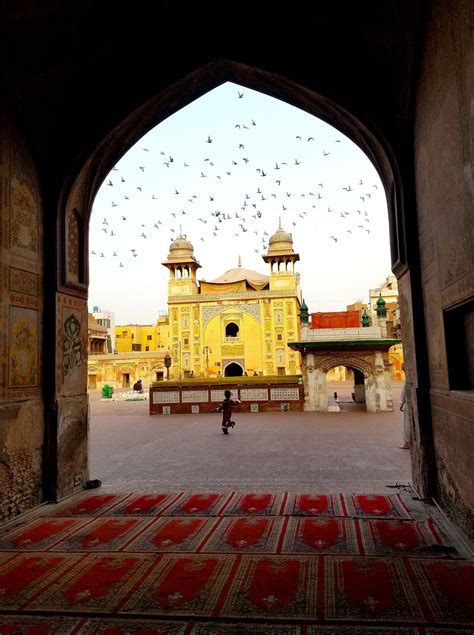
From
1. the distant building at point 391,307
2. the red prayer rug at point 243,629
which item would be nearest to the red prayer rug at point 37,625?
the red prayer rug at point 243,629

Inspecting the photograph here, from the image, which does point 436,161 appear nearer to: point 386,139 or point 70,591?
point 386,139

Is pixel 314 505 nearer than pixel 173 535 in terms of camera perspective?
No

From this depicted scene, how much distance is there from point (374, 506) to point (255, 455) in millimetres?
4158

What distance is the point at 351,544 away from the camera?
441 centimetres

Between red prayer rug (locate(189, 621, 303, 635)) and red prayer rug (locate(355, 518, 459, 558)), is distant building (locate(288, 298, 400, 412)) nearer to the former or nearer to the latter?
red prayer rug (locate(355, 518, 459, 558))

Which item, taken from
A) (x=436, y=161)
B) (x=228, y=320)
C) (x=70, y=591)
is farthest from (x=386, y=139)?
(x=228, y=320)

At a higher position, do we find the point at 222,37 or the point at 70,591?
the point at 222,37

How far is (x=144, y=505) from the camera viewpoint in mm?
5973

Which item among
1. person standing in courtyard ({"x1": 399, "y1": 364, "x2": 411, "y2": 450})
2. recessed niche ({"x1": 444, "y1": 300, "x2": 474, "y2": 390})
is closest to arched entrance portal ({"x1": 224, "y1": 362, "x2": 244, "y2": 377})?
person standing in courtyard ({"x1": 399, "y1": 364, "x2": 411, "y2": 450})

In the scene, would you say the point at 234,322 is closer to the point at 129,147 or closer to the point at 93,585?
the point at 129,147

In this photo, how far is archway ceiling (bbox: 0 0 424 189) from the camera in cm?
573

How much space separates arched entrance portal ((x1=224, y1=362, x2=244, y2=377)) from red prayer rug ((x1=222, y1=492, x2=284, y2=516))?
31.3m

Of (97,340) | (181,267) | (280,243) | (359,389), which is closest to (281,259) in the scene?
(280,243)

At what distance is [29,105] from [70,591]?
18.9ft
